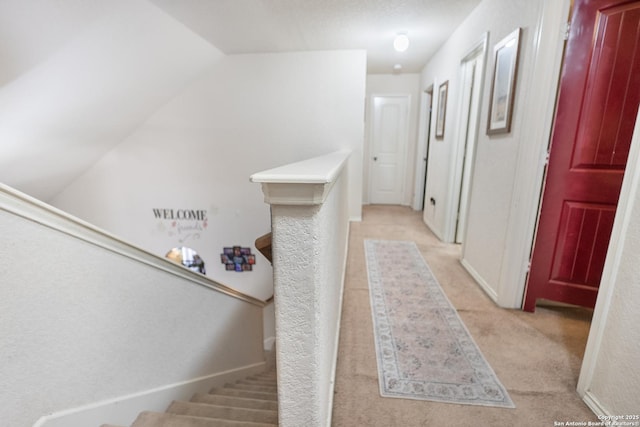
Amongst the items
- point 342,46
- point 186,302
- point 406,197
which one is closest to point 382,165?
point 406,197

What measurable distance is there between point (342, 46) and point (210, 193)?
262cm

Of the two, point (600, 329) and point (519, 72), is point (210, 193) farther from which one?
point (600, 329)

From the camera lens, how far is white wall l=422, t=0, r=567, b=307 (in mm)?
1638

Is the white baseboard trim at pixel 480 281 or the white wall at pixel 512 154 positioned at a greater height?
the white wall at pixel 512 154

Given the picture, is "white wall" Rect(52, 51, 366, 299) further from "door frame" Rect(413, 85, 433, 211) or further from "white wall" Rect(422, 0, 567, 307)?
"white wall" Rect(422, 0, 567, 307)

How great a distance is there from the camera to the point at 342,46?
3.54 metres

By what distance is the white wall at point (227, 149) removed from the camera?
12.5ft

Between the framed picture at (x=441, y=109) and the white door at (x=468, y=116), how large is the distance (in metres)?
0.47

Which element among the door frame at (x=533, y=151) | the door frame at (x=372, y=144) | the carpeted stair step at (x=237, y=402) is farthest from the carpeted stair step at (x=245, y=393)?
the door frame at (x=372, y=144)

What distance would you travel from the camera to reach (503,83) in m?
1.98

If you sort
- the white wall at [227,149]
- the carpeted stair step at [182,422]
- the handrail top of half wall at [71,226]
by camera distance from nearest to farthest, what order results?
1. the handrail top of half wall at [71,226]
2. the carpeted stair step at [182,422]
3. the white wall at [227,149]

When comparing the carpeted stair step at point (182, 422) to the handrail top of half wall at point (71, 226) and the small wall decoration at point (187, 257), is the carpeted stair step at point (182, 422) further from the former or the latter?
the small wall decoration at point (187, 257)

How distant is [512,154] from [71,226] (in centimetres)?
233

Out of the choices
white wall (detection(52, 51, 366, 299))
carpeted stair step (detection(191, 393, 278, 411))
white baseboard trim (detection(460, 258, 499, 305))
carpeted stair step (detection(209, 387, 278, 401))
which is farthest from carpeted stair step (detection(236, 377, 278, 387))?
white wall (detection(52, 51, 366, 299))
